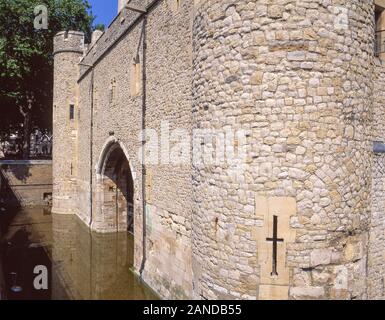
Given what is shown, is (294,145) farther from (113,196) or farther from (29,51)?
(29,51)

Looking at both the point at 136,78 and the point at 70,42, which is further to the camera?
the point at 70,42

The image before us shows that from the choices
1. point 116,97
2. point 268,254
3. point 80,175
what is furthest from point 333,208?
point 80,175

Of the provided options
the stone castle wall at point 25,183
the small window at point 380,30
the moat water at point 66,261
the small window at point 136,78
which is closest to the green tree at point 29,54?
the stone castle wall at point 25,183

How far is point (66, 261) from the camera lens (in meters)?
11.2

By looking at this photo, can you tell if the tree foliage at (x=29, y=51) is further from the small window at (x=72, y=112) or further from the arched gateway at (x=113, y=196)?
the arched gateway at (x=113, y=196)

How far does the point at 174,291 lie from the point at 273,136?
15.5ft

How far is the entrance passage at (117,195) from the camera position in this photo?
14.2 metres

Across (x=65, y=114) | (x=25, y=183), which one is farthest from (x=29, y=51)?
(x=25, y=183)

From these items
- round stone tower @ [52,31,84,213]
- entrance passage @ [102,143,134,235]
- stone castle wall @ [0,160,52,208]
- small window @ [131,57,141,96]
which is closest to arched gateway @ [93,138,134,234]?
entrance passage @ [102,143,134,235]

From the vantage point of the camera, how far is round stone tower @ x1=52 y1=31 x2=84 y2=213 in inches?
700

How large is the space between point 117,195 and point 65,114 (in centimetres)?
621

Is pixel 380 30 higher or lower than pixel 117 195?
higher

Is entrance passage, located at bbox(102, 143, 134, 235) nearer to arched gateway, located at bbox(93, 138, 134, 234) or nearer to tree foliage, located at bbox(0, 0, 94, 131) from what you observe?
arched gateway, located at bbox(93, 138, 134, 234)

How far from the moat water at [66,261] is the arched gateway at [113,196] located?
19.0 inches
